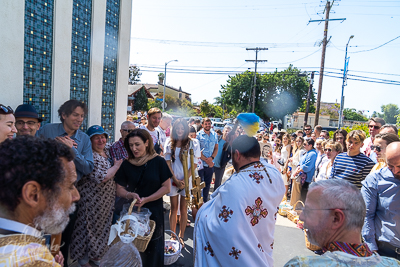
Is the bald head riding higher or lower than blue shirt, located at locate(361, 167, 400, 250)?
higher

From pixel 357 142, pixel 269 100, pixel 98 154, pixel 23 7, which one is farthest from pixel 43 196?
pixel 269 100

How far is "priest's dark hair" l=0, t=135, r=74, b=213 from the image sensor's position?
114 centimetres

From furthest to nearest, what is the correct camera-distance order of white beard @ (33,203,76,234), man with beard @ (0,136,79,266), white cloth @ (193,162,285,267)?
1. white cloth @ (193,162,285,267)
2. white beard @ (33,203,76,234)
3. man with beard @ (0,136,79,266)

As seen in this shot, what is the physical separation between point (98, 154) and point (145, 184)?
1.01 meters

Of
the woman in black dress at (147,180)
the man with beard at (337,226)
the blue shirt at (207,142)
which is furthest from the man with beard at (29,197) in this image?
the blue shirt at (207,142)

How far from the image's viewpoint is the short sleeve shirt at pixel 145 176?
3.22m

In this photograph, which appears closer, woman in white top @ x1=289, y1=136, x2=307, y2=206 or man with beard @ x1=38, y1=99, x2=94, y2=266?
man with beard @ x1=38, y1=99, x2=94, y2=266

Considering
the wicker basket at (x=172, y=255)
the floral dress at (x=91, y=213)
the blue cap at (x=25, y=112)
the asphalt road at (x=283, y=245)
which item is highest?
the blue cap at (x=25, y=112)

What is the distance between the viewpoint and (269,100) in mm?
44406

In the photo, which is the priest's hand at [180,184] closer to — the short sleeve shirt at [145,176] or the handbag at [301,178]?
the short sleeve shirt at [145,176]

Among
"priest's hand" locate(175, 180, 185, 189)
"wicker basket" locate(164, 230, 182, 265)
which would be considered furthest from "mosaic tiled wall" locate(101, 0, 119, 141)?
"wicker basket" locate(164, 230, 182, 265)

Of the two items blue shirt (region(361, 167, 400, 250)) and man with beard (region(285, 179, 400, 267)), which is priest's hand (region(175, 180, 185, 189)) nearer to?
blue shirt (region(361, 167, 400, 250))

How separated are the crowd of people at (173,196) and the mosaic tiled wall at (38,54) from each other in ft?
2.39

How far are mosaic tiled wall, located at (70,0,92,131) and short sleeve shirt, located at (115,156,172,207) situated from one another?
1.76 meters
